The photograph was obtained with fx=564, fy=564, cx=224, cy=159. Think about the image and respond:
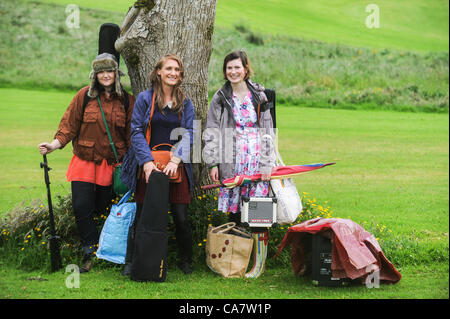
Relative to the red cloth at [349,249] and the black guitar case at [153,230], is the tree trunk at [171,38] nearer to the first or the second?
the black guitar case at [153,230]

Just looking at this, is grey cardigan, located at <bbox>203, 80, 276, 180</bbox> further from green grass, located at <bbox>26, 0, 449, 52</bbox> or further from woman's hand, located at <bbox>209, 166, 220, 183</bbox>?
green grass, located at <bbox>26, 0, 449, 52</bbox>

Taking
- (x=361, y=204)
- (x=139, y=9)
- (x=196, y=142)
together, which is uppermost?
(x=139, y=9)

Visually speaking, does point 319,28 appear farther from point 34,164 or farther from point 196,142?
point 196,142

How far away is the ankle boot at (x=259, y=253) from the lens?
5.07m

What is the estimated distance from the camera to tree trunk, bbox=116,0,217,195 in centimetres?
572

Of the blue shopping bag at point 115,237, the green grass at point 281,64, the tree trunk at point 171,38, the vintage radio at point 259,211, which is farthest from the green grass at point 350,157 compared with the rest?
the blue shopping bag at point 115,237

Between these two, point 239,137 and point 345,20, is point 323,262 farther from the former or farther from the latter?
point 345,20

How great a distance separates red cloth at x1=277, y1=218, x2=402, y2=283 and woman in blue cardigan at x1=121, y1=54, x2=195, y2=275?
103 cm

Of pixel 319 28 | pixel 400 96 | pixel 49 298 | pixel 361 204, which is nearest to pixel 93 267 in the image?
pixel 49 298

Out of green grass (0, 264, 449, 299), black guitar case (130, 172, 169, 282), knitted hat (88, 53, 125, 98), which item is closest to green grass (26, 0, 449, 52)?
knitted hat (88, 53, 125, 98)

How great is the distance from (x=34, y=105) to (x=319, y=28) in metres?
17.2

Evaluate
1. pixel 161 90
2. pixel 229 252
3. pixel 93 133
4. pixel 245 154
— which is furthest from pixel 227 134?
pixel 93 133

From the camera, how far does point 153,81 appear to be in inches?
195

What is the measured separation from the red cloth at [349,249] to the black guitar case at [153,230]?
42.0 inches
